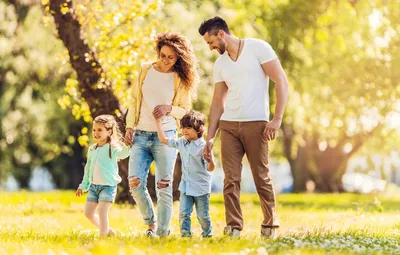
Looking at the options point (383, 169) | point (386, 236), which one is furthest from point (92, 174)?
point (383, 169)

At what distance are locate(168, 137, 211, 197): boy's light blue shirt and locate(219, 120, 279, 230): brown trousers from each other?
0.94 feet

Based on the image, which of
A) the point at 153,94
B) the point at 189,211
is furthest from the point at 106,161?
the point at 189,211

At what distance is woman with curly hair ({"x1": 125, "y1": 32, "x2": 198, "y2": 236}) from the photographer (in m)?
9.59

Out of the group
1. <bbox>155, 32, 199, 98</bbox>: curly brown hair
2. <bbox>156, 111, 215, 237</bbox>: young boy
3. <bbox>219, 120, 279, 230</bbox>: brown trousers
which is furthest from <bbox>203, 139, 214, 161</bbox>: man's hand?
<bbox>155, 32, 199, 98</bbox>: curly brown hair

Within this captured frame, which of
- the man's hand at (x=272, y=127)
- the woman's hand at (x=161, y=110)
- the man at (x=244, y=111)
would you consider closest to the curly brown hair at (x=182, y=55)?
the man at (x=244, y=111)

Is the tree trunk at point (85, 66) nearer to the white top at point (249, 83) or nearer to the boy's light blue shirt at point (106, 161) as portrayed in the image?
the boy's light blue shirt at point (106, 161)

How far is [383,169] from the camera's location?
36719 mm

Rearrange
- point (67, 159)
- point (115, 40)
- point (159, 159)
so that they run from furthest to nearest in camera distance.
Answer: point (67, 159)
point (115, 40)
point (159, 159)

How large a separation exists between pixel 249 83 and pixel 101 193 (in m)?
2.00

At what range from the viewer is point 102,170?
9.60 m

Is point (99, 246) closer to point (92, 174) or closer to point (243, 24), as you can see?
point (92, 174)

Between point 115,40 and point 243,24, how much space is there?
11137 millimetres

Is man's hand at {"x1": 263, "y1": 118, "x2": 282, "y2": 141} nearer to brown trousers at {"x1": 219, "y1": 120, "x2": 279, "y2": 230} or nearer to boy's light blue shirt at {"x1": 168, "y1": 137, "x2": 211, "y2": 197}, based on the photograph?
brown trousers at {"x1": 219, "y1": 120, "x2": 279, "y2": 230}

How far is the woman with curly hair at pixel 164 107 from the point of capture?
9.59 m
